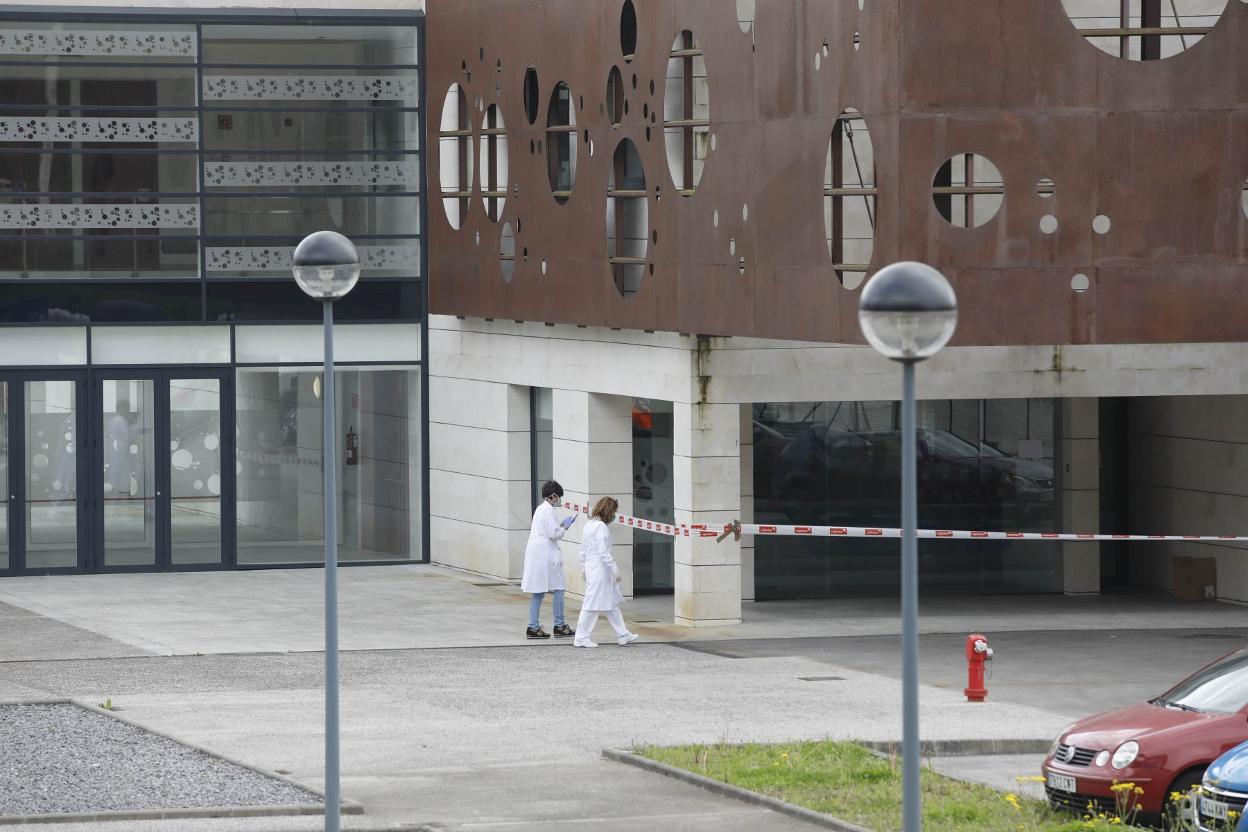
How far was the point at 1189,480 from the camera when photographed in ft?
91.2

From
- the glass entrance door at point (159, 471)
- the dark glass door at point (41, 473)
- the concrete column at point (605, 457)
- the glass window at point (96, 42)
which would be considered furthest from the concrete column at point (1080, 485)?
the dark glass door at point (41, 473)

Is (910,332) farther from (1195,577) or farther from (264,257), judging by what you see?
(264,257)

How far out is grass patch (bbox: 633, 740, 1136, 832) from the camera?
1395 cm

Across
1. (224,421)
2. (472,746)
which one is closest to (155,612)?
(224,421)

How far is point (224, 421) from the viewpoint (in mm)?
30875

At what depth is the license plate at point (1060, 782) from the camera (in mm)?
14258

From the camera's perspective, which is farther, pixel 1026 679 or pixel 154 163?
pixel 154 163

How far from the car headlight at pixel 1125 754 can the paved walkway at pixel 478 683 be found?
2.08m

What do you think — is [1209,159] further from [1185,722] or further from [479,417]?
[479,417]

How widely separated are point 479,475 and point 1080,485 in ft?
26.5

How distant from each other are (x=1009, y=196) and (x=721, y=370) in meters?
4.26

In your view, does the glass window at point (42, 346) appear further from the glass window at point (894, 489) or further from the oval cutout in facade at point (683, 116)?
the oval cutout in facade at point (683, 116)

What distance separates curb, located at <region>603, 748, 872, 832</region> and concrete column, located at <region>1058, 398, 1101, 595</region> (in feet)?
40.6

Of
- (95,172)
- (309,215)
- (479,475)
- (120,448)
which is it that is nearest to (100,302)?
(95,172)
